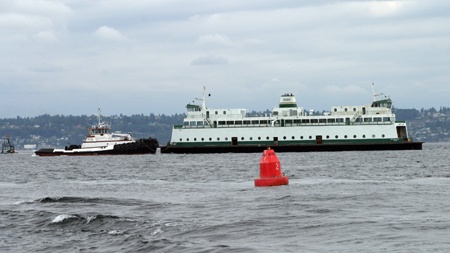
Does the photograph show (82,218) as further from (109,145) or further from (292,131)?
(109,145)

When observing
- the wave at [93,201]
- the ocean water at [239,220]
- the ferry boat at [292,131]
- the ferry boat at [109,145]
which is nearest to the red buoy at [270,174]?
the ocean water at [239,220]

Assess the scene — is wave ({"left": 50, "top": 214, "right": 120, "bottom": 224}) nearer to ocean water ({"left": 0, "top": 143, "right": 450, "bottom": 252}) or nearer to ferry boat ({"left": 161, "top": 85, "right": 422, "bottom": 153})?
ocean water ({"left": 0, "top": 143, "right": 450, "bottom": 252})

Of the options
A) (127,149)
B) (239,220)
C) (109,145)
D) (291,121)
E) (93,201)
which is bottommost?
(239,220)

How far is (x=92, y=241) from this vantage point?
1888 cm

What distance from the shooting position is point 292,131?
3844 inches

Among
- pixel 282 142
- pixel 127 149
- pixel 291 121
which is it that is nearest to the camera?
pixel 282 142

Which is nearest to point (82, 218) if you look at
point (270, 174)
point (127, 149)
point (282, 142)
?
point (270, 174)

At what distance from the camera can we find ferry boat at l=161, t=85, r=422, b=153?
95.2 m

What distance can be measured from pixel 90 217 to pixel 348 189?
10590mm

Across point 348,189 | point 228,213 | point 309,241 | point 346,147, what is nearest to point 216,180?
point 348,189

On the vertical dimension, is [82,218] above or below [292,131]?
below

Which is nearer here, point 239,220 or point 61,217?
point 239,220

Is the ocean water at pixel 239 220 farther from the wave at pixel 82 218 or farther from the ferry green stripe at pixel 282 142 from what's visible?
the ferry green stripe at pixel 282 142

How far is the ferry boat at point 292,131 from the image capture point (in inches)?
3750
